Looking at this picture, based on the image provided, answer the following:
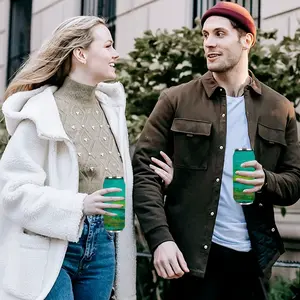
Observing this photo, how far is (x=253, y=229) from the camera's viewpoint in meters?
3.79

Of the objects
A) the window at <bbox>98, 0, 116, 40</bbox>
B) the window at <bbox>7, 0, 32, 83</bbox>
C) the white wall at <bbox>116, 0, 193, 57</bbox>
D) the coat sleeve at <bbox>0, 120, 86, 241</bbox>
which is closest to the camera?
the coat sleeve at <bbox>0, 120, 86, 241</bbox>

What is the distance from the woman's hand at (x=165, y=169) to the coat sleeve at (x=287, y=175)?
45 centimetres

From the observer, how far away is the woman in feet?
11.8

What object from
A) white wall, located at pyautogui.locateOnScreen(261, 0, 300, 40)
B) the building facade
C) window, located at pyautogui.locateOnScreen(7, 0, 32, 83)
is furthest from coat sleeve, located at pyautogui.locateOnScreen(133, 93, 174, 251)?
window, located at pyautogui.locateOnScreen(7, 0, 32, 83)

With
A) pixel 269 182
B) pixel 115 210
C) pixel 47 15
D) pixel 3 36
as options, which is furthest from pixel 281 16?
pixel 3 36

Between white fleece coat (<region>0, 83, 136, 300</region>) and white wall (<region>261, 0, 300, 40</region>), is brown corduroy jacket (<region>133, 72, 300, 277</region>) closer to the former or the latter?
white fleece coat (<region>0, 83, 136, 300</region>)

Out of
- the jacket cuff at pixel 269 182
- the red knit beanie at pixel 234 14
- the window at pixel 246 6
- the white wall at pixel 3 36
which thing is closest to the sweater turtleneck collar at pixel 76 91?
the red knit beanie at pixel 234 14

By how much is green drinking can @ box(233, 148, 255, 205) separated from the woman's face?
786 millimetres

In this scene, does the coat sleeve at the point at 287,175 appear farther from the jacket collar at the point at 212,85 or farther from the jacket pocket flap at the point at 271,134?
the jacket collar at the point at 212,85

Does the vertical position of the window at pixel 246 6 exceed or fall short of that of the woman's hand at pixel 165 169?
it exceeds it

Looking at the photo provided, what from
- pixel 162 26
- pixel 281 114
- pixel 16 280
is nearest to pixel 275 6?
pixel 162 26

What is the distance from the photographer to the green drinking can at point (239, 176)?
353 cm

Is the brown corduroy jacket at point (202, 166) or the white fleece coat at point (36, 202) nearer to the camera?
the white fleece coat at point (36, 202)

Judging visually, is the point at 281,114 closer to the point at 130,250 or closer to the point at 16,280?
the point at 130,250
